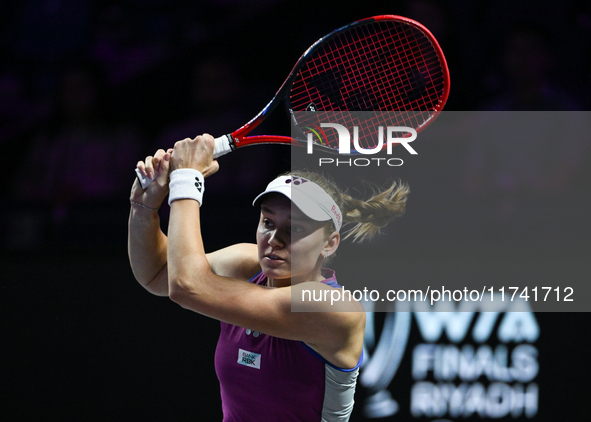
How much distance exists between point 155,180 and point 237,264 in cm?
40

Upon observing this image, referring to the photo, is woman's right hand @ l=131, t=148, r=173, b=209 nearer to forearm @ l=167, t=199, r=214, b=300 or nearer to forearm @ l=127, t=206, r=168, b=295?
forearm @ l=127, t=206, r=168, b=295

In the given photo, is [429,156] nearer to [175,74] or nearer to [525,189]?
[525,189]

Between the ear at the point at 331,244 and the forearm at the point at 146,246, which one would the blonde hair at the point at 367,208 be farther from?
the forearm at the point at 146,246

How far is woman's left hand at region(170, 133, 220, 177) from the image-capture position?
5.93 feet

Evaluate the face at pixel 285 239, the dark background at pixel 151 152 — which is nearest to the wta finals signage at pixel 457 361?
the dark background at pixel 151 152

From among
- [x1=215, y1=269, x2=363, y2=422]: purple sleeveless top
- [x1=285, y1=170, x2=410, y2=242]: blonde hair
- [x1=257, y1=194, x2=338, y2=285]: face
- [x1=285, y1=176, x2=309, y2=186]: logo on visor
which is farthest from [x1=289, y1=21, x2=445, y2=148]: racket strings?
[x1=215, y1=269, x2=363, y2=422]: purple sleeveless top

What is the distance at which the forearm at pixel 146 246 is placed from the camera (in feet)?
6.56

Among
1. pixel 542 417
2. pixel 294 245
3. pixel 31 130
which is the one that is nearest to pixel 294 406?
pixel 294 245

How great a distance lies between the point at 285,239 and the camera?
5.75 feet

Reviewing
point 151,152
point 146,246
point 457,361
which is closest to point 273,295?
point 146,246

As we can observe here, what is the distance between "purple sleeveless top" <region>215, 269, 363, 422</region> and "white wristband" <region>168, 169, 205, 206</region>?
1.52ft

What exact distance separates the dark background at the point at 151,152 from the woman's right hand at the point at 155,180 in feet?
4.25

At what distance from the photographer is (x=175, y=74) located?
3883 mm

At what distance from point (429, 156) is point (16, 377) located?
8.08ft
